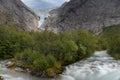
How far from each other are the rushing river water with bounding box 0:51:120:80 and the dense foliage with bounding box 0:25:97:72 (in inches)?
123

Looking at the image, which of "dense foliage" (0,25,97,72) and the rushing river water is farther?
"dense foliage" (0,25,97,72)

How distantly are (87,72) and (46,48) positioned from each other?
13878mm

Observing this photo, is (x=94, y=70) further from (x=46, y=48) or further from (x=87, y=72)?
(x=46, y=48)

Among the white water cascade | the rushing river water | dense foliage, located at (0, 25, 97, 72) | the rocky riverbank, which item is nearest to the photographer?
the rushing river water

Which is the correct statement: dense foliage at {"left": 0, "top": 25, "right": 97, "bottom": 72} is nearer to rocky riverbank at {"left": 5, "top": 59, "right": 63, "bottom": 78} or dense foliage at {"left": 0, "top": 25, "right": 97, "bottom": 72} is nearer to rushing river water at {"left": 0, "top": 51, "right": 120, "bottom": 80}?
rocky riverbank at {"left": 5, "top": 59, "right": 63, "bottom": 78}

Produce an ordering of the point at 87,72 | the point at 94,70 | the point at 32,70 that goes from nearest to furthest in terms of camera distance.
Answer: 1. the point at 87,72
2. the point at 32,70
3. the point at 94,70

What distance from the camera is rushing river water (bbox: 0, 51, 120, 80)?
71600 millimetres

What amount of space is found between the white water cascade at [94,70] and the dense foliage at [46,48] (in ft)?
10.3

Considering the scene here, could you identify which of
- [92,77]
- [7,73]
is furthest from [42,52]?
[92,77]

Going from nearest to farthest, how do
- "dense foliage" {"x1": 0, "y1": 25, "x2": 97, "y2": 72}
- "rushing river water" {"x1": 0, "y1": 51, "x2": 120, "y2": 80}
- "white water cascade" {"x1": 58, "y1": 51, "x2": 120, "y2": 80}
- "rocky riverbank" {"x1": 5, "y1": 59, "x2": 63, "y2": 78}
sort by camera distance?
"rushing river water" {"x1": 0, "y1": 51, "x2": 120, "y2": 80} < "white water cascade" {"x1": 58, "y1": 51, "x2": 120, "y2": 80} < "rocky riverbank" {"x1": 5, "y1": 59, "x2": 63, "y2": 78} < "dense foliage" {"x1": 0, "y1": 25, "x2": 97, "y2": 72}

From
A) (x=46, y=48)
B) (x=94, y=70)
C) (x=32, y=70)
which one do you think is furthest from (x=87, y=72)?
(x=46, y=48)

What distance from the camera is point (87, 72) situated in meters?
75.9

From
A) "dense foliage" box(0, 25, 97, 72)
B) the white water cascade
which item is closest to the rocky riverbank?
"dense foliage" box(0, 25, 97, 72)

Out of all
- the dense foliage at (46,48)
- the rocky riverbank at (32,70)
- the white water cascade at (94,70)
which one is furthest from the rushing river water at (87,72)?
the dense foliage at (46,48)
